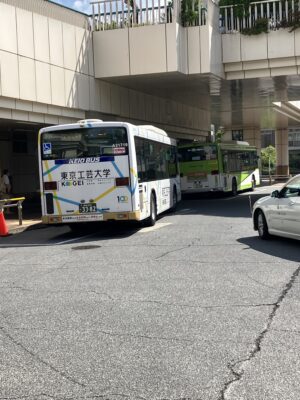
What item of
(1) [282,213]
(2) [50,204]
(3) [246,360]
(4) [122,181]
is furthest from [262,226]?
(3) [246,360]

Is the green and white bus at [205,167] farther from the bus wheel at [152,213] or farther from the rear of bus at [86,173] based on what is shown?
the rear of bus at [86,173]

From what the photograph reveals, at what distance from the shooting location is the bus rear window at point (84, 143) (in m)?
14.2

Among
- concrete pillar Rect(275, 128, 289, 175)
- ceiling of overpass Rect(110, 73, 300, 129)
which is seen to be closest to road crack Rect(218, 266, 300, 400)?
ceiling of overpass Rect(110, 73, 300, 129)

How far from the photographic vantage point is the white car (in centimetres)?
1075

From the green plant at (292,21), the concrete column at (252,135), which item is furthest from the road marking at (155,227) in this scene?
the concrete column at (252,135)

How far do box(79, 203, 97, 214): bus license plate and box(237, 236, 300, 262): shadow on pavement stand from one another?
159 inches

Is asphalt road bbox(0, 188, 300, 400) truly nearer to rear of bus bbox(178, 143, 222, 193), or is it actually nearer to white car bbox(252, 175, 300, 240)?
white car bbox(252, 175, 300, 240)

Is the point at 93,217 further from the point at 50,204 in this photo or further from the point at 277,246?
the point at 277,246

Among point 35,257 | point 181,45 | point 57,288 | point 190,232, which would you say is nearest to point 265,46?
point 181,45

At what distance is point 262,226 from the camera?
1217 centimetres

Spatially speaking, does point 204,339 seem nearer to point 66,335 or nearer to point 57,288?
point 66,335

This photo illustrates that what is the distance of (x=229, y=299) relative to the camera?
6910 millimetres

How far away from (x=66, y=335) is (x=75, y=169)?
9.09 m

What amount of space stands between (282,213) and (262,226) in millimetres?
1040
